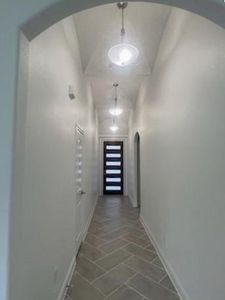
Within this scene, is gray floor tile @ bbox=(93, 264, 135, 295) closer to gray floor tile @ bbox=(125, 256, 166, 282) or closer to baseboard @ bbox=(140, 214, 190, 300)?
gray floor tile @ bbox=(125, 256, 166, 282)

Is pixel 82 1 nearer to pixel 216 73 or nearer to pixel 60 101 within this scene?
pixel 216 73

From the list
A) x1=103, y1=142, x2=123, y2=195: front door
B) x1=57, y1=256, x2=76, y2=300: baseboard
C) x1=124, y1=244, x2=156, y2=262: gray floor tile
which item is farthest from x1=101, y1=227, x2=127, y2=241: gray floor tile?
x1=103, y1=142, x2=123, y2=195: front door

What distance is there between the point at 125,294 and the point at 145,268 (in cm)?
65

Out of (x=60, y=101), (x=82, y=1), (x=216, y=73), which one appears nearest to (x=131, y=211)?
(x=60, y=101)

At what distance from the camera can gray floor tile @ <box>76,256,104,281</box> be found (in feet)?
8.73

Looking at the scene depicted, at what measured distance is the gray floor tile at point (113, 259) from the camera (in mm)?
2948

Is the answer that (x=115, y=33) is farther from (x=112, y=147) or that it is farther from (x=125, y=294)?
(x=112, y=147)

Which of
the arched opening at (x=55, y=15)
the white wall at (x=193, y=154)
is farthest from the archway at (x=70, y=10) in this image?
the white wall at (x=193, y=154)

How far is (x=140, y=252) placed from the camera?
11.1 ft

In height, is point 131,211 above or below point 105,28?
below

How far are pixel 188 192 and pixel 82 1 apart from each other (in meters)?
1.77

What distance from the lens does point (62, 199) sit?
2268mm

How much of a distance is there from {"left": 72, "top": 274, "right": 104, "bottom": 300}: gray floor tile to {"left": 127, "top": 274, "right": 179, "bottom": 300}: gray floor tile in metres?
0.42

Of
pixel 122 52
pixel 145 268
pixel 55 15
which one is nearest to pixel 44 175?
pixel 55 15
